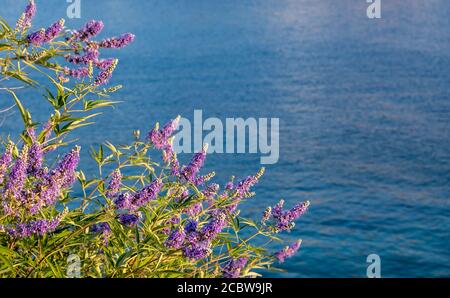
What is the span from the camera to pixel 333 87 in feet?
177

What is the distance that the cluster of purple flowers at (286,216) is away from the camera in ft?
14.7

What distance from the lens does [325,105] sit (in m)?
48.9

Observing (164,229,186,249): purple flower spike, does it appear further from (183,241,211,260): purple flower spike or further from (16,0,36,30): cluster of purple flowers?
(16,0,36,30): cluster of purple flowers

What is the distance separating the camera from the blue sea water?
78.5 feet

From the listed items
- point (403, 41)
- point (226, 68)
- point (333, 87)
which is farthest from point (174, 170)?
point (403, 41)

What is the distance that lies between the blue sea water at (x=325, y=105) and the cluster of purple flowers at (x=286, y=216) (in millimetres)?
14789

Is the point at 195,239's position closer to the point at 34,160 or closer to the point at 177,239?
the point at 177,239

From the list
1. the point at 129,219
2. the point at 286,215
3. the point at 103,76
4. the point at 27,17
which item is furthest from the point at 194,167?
the point at 27,17

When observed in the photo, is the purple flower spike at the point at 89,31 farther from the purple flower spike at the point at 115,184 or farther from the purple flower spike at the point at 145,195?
the purple flower spike at the point at 145,195

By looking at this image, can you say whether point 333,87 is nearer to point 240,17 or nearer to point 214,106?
point 214,106

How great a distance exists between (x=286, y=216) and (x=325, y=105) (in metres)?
44.8

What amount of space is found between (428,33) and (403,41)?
10.5 ft

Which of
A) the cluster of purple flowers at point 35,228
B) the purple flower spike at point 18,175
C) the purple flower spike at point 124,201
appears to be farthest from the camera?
the purple flower spike at point 124,201

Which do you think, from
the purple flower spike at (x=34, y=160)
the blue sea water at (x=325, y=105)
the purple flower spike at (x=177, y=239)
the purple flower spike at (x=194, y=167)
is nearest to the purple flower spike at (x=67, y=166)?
the purple flower spike at (x=34, y=160)
